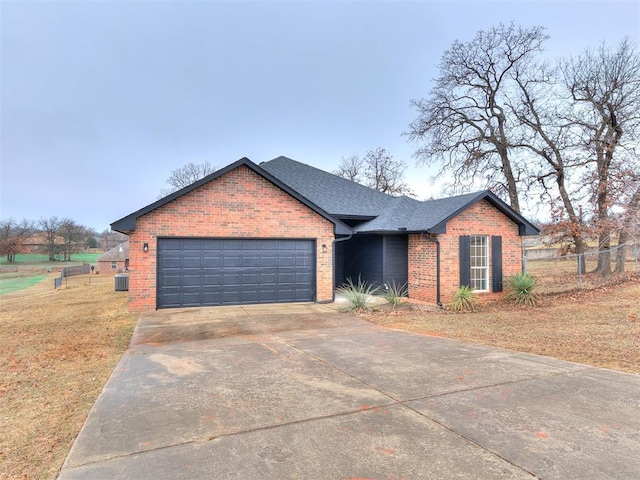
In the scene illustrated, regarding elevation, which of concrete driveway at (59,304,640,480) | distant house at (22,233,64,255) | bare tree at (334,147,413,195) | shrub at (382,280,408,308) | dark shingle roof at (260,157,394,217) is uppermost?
bare tree at (334,147,413,195)

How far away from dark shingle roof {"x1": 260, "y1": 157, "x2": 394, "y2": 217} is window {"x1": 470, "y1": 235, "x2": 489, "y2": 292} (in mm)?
4386

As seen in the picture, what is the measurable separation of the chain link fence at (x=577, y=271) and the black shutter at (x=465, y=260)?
2995mm

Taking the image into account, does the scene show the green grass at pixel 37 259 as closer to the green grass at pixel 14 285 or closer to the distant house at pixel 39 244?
the distant house at pixel 39 244

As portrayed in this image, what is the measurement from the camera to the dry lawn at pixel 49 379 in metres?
3.17

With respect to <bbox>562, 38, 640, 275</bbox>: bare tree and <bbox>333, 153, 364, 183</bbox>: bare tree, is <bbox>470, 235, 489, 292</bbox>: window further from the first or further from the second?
<bbox>333, 153, 364, 183</bbox>: bare tree

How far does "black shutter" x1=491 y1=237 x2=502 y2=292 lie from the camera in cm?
1287

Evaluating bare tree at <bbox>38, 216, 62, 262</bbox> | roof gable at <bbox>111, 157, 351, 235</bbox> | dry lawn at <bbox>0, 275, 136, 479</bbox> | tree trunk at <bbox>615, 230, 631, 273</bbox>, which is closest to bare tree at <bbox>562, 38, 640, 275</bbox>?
tree trunk at <bbox>615, 230, 631, 273</bbox>

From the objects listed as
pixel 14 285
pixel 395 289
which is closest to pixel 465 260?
pixel 395 289

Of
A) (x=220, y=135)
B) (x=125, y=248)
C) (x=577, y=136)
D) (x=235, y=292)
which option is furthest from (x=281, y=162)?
(x=125, y=248)

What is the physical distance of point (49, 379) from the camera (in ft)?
16.9

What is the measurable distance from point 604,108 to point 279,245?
17699mm

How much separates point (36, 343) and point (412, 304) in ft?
32.9

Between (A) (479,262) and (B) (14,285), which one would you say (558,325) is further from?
(B) (14,285)

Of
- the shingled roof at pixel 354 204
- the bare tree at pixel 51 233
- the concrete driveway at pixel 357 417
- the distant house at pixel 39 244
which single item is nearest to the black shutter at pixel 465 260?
the shingled roof at pixel 354 204
